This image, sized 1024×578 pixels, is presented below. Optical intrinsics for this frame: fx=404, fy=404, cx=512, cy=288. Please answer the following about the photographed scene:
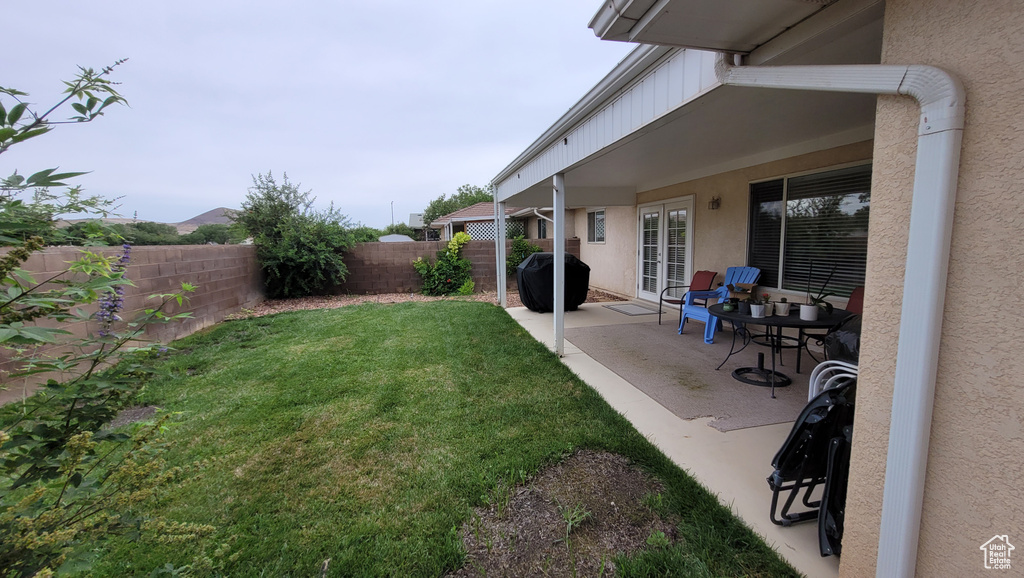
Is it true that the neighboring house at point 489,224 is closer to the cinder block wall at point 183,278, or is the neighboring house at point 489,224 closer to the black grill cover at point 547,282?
the black grill cover at point 547,282

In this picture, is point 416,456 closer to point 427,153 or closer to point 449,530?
point 449,530

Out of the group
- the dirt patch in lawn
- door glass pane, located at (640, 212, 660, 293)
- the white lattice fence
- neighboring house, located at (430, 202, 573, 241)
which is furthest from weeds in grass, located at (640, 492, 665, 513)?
the white lattice fence

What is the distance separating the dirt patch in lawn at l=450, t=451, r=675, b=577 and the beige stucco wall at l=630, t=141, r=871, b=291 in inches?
170

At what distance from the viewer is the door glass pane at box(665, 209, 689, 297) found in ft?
23.1

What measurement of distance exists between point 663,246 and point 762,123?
3917 mm

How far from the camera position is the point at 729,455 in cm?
261

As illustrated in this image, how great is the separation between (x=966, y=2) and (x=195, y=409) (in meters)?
4.97

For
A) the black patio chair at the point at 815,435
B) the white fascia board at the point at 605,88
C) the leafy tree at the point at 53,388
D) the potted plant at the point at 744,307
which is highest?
the white fascia board at the point at 605,88

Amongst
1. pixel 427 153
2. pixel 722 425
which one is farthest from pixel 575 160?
pixel 427 153

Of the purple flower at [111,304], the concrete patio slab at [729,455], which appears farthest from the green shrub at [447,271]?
the purple flower at [111,304]

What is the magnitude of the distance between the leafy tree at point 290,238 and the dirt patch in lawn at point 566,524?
Answer: 832 centimetres

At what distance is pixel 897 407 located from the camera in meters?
1.27

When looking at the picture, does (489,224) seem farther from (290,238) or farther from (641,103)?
(641,103)

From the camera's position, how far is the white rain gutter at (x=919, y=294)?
1141 millimetres
